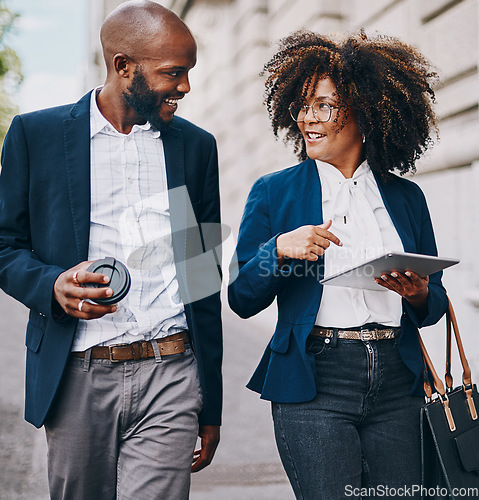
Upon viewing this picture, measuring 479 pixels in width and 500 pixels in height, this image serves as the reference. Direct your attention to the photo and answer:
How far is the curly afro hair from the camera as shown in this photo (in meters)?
2.47

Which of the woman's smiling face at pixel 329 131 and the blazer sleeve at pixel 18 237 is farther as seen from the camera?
the woman's smiling face at pixel 329 131

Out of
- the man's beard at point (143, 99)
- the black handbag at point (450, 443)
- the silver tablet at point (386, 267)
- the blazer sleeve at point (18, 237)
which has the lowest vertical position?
the black handbag at point (450, 443)

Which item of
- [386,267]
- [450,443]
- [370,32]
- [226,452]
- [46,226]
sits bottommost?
[226,452]

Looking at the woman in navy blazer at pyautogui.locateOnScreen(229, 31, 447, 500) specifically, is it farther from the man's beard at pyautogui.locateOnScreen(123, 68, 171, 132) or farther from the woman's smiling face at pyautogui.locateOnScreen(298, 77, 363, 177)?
the man's beard at pyautogui.locateOnScreen(123, 68, 171, 132)

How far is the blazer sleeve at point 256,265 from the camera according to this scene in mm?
2236

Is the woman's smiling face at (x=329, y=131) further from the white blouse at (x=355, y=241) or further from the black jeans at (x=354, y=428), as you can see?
the black jeans at (x=354, y=428)

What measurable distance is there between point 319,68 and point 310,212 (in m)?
0.53

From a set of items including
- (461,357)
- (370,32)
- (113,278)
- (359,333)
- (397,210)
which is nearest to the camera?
(113,278)

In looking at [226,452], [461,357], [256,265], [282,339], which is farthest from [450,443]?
[226,452]

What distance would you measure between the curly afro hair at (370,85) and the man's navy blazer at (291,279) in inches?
6.9

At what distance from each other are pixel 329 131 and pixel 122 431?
1262mm

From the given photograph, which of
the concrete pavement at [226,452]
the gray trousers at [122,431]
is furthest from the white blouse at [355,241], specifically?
the concrete pavement at [226,452]

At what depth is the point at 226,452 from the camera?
4781 millimetres

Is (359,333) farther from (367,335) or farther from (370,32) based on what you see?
(370,32)
